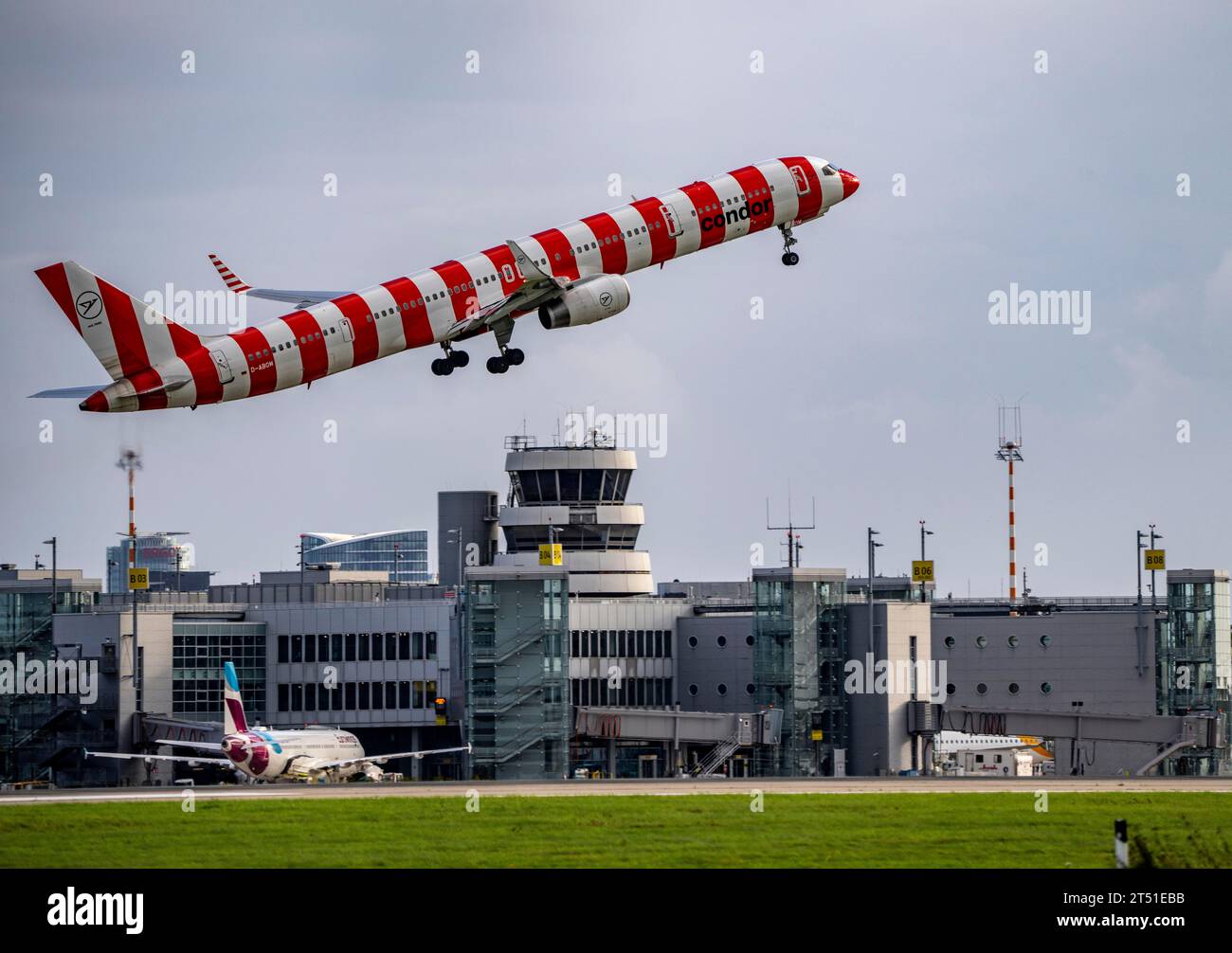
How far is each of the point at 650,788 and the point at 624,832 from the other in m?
22.9

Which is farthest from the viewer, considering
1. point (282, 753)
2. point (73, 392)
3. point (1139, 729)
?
point (1139, 729)

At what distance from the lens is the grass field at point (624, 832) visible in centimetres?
8069

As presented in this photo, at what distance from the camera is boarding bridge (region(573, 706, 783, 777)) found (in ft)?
631

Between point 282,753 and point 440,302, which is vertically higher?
point 440,302

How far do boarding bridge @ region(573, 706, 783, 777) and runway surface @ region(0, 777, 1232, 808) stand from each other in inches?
2819

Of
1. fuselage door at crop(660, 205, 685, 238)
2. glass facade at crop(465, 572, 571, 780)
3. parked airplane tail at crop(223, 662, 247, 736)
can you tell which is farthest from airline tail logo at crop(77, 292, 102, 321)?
parked airplane tail at crop(223, 662, 247, 736)

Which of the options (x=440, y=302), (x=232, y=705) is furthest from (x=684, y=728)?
(x=440, y=302)

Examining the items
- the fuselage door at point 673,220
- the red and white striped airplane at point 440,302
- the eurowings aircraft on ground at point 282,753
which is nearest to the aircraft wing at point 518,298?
the red and white striped airplane at point 440,302

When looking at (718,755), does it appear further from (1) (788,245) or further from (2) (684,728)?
(1) (788,245)

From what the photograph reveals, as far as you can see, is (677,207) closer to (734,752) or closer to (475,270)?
(475,270)

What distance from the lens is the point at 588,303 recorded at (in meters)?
93.0

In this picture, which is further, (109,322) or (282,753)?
(282,753)
